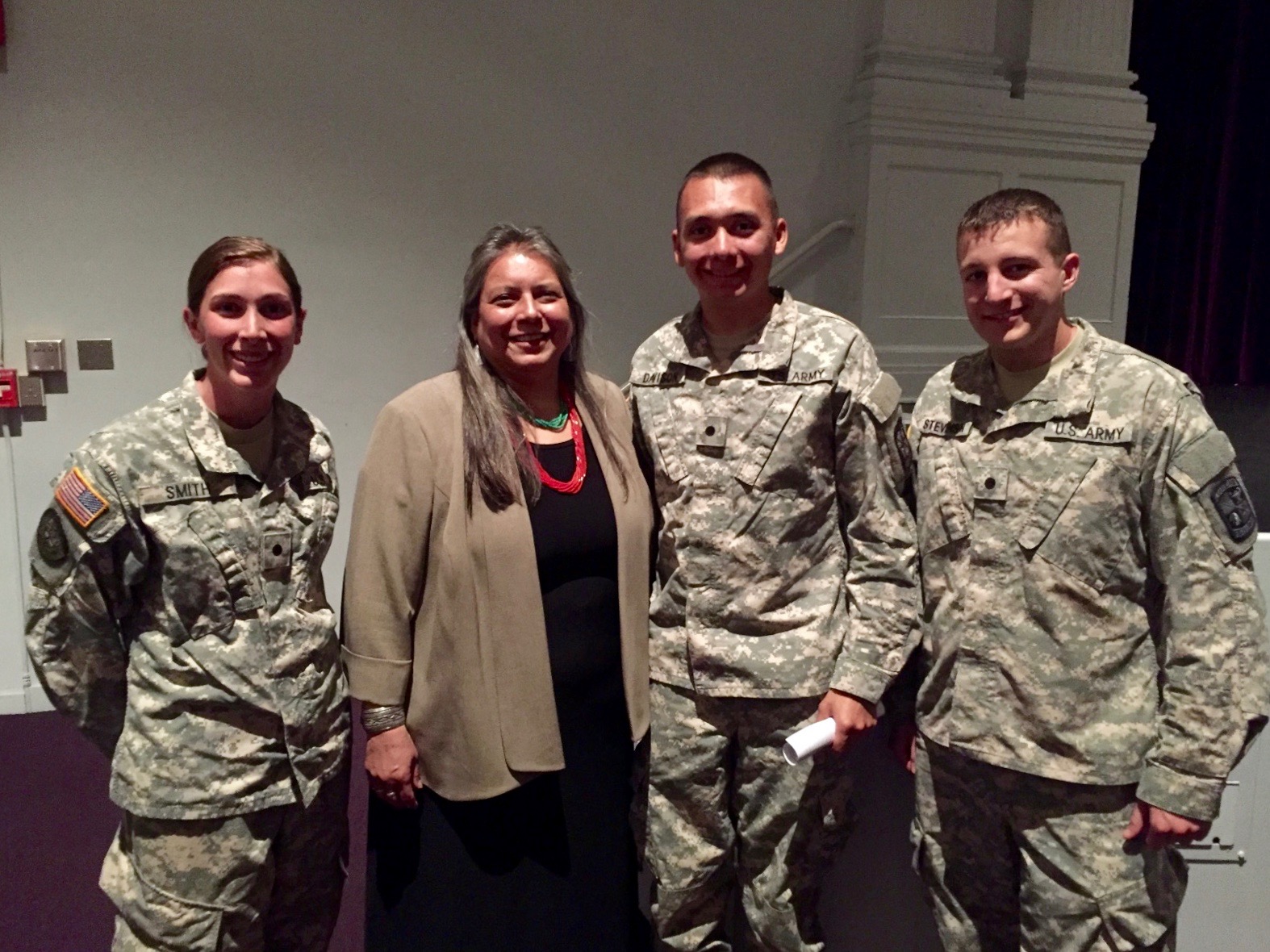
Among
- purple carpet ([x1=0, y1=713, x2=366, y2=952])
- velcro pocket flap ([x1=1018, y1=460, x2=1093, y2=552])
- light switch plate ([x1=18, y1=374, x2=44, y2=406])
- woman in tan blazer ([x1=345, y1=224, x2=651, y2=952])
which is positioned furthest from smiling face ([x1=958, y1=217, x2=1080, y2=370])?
light switch plate ([x1=18, y1=374, x2=44, y2=406])

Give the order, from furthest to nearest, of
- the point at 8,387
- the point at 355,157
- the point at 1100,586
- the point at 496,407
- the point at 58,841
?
the point at 355,157
the point at 8,387
the point at 58,841
the point at 496,407
the point at 1100,586

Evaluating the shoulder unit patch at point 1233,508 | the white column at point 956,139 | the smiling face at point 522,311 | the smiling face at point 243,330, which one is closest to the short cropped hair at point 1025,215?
the shoulder unit patch at point 1233,508

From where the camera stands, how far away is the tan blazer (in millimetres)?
1485

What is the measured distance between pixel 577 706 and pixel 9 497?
110 inches

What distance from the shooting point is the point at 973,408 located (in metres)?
1.55

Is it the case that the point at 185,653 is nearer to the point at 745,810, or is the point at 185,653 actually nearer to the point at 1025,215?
the point at 745,810

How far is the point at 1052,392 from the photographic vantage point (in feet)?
4.86

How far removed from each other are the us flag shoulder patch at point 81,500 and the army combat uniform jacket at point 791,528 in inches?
35.7

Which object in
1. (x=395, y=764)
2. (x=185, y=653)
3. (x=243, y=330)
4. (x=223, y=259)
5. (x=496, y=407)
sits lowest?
(x=395, y=764)

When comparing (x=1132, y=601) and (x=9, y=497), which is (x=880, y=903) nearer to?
(x=1132, y=601)

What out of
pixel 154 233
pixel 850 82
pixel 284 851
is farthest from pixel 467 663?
pixel 850 82

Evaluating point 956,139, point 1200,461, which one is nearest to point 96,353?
point 1200,461

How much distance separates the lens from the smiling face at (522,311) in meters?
1.54

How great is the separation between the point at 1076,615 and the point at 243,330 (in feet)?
4.46
